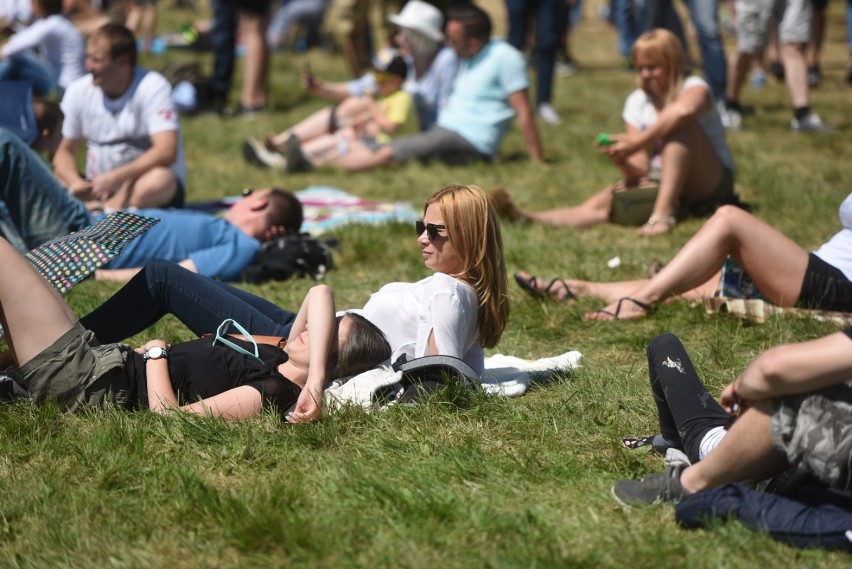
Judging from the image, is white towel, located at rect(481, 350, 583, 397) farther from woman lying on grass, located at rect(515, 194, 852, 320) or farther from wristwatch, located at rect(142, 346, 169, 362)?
wristwatch, located at rect(142, 346, 169, 362)

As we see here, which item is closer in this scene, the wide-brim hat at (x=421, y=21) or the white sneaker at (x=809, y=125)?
the wide-brim hat at (x=421, y=21)

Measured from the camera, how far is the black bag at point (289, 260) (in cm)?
596

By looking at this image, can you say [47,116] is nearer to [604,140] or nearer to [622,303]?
[604,140]

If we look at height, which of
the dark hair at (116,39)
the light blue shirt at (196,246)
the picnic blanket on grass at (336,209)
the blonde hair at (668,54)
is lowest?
the picnic blanket on grass at (336,209)

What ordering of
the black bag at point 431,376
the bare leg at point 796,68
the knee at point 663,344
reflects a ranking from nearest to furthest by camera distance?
the knee at point 663,344, the black bag at point 431,376, the bare leg at point 796,68

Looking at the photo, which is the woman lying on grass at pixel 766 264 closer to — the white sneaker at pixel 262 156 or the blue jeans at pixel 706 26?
the white sneaker at pixel 262 156

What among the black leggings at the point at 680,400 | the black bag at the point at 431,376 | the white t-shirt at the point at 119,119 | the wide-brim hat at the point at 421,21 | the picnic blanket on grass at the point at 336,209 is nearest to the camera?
the black leggings at the point at 680,400

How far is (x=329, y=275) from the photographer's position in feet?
20.2

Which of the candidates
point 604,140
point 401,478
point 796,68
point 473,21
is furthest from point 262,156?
point 401,478

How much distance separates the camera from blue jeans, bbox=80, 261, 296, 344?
4285mm

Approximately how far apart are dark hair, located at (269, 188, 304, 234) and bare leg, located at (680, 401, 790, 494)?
370cm

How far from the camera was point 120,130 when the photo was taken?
22.8 feet

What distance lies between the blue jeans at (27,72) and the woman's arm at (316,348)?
5941mm

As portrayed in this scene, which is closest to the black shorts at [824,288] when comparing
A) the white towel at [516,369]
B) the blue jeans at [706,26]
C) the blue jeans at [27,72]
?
the white towel at [516,369]
